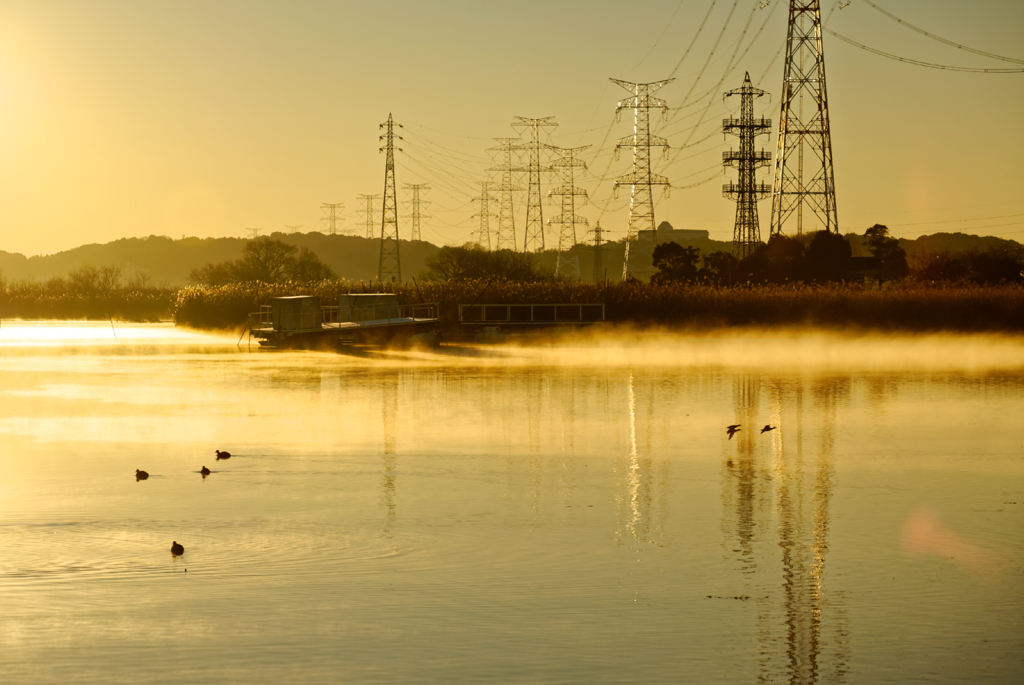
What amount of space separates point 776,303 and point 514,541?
4624 centimetres

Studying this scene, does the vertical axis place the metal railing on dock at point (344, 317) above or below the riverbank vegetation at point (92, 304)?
below

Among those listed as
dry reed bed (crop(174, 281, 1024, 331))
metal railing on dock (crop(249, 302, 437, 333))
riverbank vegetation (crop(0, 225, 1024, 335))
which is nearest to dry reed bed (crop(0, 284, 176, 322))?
riverbank vegetation (crop(0, 225, 1024, 335))

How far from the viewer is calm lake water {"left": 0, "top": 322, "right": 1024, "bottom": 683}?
27.4ft

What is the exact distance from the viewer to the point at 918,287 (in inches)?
2287

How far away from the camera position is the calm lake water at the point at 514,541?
8.36 meters

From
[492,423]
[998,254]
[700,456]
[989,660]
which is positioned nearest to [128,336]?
[492,423]

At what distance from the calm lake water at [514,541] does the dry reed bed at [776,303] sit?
28.7 metres

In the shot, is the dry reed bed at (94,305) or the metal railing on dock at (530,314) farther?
the dry reed bed at (94,305)

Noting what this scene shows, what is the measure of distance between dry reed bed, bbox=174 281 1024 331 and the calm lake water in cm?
2873

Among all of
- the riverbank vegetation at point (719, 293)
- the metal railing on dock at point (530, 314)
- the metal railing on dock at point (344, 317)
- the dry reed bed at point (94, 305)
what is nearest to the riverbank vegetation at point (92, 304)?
the dry reed bed at point (94, 305)

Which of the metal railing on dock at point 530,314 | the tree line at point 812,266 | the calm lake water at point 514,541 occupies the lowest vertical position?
the calm lake water at point 514,541

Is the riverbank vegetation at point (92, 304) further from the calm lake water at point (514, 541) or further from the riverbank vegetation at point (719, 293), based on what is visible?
the calm lake water at point (514, 541)

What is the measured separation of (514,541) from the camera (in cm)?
1199

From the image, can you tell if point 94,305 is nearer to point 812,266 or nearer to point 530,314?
point 530,314
